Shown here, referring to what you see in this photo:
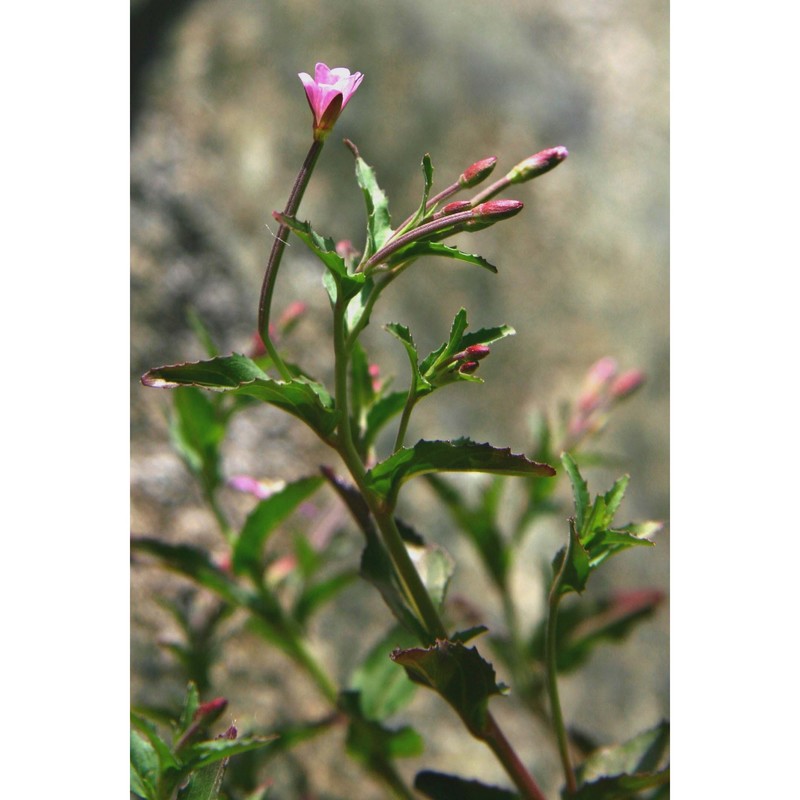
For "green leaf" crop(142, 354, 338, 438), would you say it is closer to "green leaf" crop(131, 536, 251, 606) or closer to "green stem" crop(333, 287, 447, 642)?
"green stem" crop(333, 287, 447, 642)

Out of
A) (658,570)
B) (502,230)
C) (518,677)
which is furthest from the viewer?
(502,230)

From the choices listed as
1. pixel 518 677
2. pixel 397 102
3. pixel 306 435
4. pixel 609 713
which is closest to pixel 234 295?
pixel 306 435

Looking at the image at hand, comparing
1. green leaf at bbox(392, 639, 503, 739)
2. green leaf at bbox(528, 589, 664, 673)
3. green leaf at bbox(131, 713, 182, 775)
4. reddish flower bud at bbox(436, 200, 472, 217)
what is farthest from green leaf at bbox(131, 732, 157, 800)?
green leaf at bbox(528, 589, 664, 673)

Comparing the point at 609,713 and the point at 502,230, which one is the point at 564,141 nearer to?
the point at 502,230

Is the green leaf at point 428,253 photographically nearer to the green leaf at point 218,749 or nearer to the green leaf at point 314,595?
the green leaf at point 218,749

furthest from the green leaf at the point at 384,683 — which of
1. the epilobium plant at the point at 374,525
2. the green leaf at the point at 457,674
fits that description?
the green leaf at the point at 457,674

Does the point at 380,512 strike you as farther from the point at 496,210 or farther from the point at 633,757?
the point at 633,757
